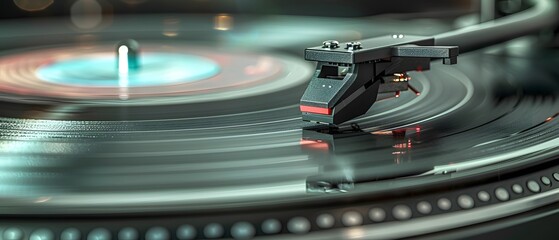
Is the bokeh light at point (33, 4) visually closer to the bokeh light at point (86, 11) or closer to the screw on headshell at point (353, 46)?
the bokeh light at point (86, 11)

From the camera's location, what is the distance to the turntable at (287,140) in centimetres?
59

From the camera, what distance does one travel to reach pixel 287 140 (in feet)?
2.59

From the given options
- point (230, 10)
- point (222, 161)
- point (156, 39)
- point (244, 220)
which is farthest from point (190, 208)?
point (230, 10)

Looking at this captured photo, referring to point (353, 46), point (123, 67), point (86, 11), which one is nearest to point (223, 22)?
point (86, 11)

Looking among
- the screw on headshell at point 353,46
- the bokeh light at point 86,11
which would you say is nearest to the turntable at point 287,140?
the screw on headshell at point 353,46

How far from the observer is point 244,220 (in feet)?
1.91

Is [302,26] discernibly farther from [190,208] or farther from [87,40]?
[190,208]

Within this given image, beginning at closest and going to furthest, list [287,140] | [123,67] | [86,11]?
[287,140] → [123,67] → [86,11]

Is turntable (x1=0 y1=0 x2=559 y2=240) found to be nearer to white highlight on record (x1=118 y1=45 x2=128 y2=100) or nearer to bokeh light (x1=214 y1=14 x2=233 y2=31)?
white highlight on record (x1=118 y1=45 x2=128 y2=100)

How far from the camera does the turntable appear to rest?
0.59m

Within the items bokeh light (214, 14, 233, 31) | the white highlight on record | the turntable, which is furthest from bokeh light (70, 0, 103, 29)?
the white highlight on record

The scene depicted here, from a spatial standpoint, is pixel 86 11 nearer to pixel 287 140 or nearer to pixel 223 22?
pixel 223 22

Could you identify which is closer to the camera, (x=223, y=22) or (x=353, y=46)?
(x=353, y=46)

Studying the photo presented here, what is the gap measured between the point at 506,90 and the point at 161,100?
1.22 feet
